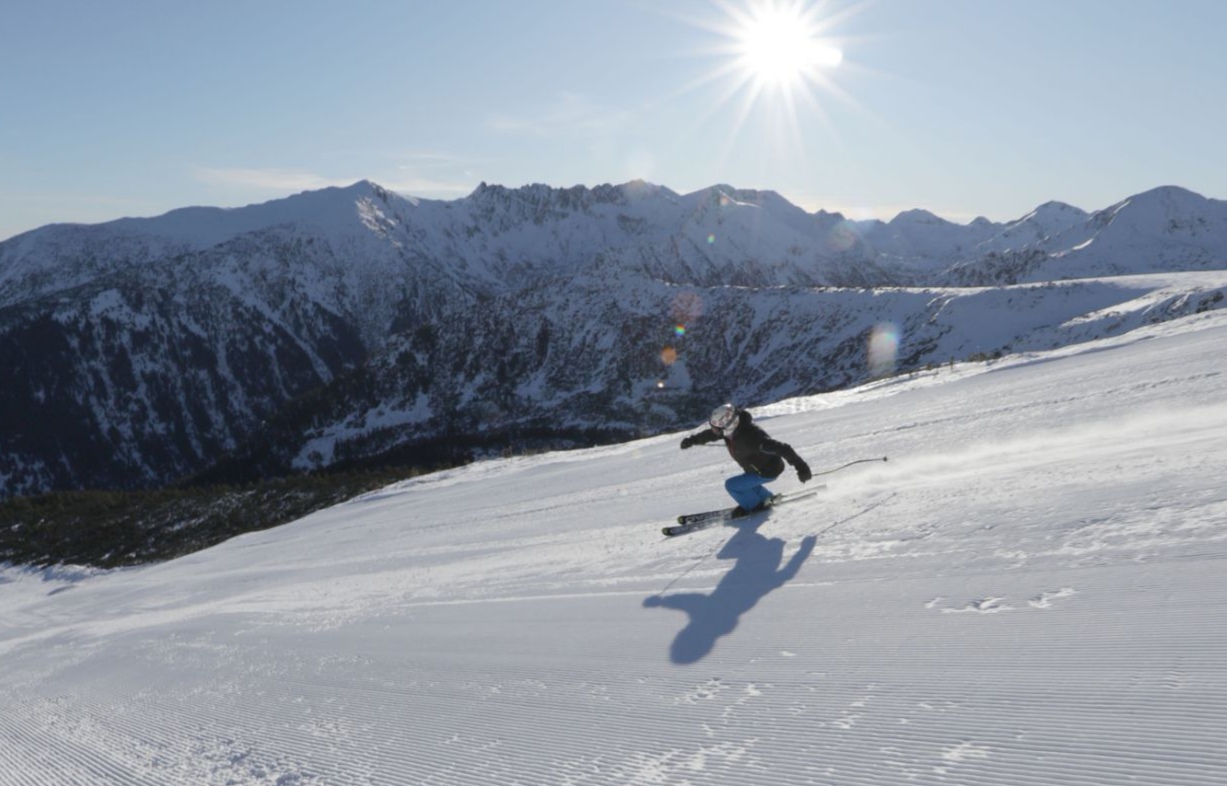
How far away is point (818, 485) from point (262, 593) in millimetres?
9874

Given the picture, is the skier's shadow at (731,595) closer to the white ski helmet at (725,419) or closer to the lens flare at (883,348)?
the white ski helmet at (725,419)

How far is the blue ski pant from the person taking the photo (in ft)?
30.0

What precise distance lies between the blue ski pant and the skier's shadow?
1028 millimetres

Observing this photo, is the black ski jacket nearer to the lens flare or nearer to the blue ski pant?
the blue ski pant

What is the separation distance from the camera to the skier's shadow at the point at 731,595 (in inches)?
214

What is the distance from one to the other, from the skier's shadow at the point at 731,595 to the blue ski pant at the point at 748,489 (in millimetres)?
1028

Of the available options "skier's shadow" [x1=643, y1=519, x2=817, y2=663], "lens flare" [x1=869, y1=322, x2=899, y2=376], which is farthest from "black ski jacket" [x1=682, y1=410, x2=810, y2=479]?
"lens flare" [x1=869, y1=322, x2=899, y2=376]

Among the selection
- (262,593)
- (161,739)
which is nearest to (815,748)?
(161,739)

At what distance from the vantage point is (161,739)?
6027mm

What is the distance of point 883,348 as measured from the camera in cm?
7681

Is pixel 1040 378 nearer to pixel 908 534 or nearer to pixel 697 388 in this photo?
pixel 908 534

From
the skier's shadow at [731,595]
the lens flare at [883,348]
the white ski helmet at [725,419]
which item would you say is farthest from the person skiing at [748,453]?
the lens flare at [883,348]

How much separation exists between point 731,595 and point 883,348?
2983 inches

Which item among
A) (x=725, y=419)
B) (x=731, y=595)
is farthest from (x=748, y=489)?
(x=731, y=595)
